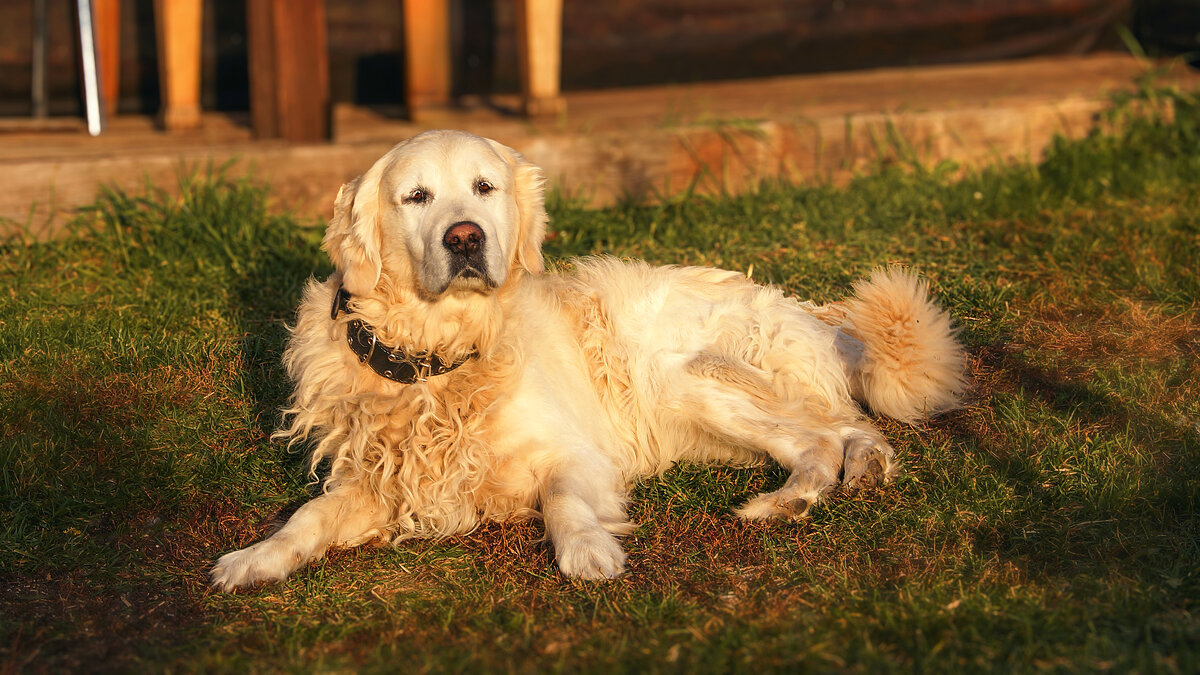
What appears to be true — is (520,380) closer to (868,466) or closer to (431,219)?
(431,219)

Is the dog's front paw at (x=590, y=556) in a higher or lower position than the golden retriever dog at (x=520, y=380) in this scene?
lower

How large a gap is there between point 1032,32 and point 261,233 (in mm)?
6000

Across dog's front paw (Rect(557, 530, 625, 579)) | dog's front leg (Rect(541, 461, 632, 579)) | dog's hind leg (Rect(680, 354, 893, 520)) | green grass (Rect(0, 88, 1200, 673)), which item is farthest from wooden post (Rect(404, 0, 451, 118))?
dog's front paw (Rect(557, 530, 625, 579))

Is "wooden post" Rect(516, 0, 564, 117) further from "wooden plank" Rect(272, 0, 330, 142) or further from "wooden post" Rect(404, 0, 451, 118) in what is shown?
"wooden plank" Rect(272, 0, 330, 142)

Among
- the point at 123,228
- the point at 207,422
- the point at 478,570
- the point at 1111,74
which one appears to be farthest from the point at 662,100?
the point at 478,570

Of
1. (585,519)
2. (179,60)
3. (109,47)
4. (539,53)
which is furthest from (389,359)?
(109,47)

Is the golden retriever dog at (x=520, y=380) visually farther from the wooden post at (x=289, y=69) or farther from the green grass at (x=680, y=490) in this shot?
the wooden post at (x=289, y=69)

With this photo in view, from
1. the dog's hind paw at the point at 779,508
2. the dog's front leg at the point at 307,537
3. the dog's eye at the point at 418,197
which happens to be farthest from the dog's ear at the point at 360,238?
the dog's hind paw at the point at 779,508

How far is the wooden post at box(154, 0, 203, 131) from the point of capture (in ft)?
20.9

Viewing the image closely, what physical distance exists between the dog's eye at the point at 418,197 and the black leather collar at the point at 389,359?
1.16ft

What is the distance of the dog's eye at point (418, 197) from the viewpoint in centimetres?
328

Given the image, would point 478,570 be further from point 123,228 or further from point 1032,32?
point 1032,32

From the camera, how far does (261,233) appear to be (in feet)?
17.4

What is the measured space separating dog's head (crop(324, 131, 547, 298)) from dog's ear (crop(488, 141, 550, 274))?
7 cm
